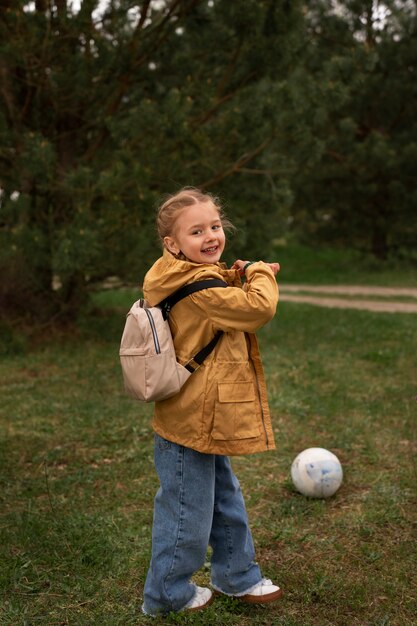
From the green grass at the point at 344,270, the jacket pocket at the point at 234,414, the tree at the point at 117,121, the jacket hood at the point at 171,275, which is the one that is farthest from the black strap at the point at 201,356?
the green grass at the point at 344,270

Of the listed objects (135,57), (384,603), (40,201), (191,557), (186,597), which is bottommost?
(384,603)

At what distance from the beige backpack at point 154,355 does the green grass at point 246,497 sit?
94 centimetres

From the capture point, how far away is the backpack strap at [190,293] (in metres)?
2.62

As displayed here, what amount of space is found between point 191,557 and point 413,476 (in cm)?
216

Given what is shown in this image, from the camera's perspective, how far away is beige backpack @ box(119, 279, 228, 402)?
8.49 feet

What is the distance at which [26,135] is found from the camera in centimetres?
794

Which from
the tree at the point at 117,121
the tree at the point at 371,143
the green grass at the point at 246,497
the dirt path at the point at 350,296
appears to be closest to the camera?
the green grass at the point at 246,497

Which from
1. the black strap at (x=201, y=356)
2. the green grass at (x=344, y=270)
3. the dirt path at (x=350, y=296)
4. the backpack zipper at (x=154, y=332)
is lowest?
the dirt path at (x=350, y=296)

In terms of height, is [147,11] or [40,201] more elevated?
[147,11]

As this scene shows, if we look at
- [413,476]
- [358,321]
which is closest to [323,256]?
[358,321]

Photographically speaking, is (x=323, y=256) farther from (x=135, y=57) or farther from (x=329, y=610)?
(x=329, y=610)

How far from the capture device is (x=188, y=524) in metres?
2.69

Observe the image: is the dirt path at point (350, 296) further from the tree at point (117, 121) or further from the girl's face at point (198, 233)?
the girl's face at point (198, 233)

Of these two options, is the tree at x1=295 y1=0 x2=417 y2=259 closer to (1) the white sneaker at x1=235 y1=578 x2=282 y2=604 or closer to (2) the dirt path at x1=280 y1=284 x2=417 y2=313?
(2) the dirt path at x1=280 y1=284 x2=417 y2=313
